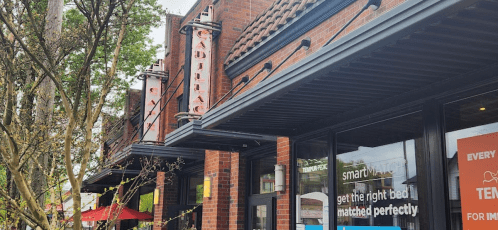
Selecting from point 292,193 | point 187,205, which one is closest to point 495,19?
point 292,193

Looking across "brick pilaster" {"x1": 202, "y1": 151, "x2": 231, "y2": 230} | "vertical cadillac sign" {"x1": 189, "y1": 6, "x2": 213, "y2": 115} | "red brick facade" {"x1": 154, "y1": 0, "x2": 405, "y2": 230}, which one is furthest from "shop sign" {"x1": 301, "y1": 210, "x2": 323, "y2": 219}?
"vertical cadillac sign" {"x1": 189, "y1": 6, "x2": 213, "y2": 115}

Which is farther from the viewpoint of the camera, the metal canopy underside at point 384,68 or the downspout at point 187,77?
the downspout at point 187,77

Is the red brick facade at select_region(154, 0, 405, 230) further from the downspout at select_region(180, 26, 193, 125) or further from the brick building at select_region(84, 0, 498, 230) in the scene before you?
the downspout at select_region(180, 26, 193, 125)

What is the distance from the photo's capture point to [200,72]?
35.7 feet

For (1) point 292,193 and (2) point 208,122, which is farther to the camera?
(1) point 292,193

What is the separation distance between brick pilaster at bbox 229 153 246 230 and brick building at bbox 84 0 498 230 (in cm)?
3

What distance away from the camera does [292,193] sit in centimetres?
838

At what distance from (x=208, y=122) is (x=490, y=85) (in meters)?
3.89

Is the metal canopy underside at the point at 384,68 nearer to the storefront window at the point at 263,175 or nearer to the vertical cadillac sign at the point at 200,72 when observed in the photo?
the storefront window at the point at 263,175

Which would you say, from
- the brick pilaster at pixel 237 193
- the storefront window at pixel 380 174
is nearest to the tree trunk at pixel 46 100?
the storefront window at pixel 380 174

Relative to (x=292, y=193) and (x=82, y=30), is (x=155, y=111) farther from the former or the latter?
(x=82, y=30)

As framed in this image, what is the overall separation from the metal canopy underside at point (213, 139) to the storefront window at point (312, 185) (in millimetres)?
950

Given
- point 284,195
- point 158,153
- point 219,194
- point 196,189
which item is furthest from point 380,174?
point 196,189

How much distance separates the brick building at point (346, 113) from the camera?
4504mm
